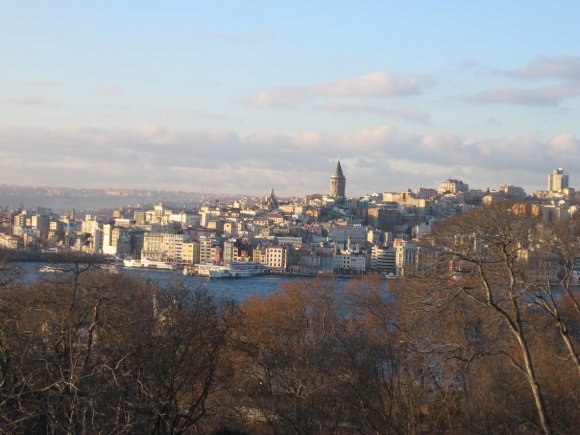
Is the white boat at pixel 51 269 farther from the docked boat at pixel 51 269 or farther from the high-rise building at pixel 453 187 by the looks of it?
the high-rise building at pixel 453 187

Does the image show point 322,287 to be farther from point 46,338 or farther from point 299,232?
point 299,232

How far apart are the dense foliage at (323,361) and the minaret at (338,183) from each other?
60.3 meters

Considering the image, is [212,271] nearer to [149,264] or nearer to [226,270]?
[226,270]

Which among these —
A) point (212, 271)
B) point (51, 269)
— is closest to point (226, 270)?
point (212, 271)

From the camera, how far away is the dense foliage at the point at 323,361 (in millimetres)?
3609

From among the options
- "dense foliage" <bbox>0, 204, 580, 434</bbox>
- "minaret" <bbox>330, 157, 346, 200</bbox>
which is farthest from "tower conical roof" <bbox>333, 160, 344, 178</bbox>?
"dense foliage" <bbox>0, 204, 580, 434</bbox>

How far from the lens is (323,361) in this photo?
686 cm

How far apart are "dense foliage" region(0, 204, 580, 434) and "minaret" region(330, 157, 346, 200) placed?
198ft

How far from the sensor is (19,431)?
3.38 m

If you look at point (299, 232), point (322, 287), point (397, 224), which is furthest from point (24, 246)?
point (322, 287)

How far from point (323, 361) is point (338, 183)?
6173 centimetres

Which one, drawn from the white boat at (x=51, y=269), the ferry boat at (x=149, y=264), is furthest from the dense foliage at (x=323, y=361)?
the ferry boat at (x=149, y=264)

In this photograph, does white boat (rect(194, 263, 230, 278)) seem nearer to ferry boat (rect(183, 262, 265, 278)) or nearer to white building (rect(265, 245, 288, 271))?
ferry boat (rect(183, 262, 265, 278))

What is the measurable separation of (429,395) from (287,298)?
17.8ft
